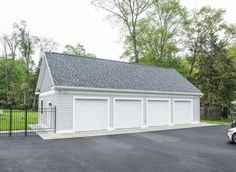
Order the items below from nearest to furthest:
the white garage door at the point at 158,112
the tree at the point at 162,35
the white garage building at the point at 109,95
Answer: the white garage building at the point at 109,95
the white garage door at the point at 158,112
the tree at the point at 162,35

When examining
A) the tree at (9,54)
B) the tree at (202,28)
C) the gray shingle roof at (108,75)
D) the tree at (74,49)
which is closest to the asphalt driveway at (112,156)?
the gray shingle roof at (108,75)

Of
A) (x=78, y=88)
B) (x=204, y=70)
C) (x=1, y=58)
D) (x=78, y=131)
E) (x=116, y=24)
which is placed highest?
(x=116, y=24)

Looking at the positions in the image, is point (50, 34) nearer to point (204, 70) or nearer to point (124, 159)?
point (204, 70)

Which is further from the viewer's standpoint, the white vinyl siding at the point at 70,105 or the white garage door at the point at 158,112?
the white garage door at the point at 158,112

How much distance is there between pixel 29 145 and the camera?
9.73 meters

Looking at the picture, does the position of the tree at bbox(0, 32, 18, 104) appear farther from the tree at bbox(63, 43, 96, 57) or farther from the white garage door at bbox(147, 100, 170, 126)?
the white garage door at bbox(147, 100, 170, 126)

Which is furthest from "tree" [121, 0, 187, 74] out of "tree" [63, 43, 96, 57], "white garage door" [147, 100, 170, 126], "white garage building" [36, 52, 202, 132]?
"tree" [63, 43, 96, 57]

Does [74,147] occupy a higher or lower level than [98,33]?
lower

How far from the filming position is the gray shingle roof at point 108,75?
48.2ft

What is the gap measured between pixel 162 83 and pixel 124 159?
1249 cm

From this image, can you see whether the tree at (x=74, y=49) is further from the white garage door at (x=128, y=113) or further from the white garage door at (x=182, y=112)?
the white garage door at (x=128, y=113)

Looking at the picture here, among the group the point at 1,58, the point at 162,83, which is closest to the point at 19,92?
the point at 1,58

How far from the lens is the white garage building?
45.5 ft

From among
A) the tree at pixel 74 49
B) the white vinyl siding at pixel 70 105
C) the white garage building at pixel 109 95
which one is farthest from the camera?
the tree at pixel 74 49
